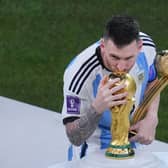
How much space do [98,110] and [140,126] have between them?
38 centimetres

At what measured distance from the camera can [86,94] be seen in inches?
129

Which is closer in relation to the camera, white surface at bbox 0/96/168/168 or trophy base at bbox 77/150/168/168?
trophy base at bbox 77/150/168/168

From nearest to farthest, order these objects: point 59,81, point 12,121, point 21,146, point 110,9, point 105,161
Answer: point 105,161, point 21,146, point 12,121, point 59,81, point 110,9

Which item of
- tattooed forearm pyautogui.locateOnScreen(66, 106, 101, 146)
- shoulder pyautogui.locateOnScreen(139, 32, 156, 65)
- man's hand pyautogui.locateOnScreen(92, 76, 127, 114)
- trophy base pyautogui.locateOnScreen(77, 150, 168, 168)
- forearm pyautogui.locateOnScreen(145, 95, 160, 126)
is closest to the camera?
man's hand pyautogui.locateOnScreen(92, 76, 127, 114)

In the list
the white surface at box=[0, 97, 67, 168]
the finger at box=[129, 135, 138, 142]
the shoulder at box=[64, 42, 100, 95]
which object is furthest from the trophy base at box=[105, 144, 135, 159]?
the white surface at box=[0, 97, 67, 168]

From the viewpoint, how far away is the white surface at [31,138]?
17.7 ft

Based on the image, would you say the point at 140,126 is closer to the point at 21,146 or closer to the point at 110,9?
the point at 21,146

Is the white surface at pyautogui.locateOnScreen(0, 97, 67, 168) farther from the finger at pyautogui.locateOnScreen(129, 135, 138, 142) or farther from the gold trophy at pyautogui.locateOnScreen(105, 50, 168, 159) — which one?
the gold trophy at pyautogui.locateOnScreen(105, 50, 168, 159)

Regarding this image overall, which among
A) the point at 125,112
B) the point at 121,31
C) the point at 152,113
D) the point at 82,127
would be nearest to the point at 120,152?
the point at 125,112

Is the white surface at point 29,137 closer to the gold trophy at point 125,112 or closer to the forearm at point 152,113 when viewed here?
the forearm at point 152,113

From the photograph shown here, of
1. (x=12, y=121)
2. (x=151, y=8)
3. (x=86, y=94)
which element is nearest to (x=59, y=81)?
(x=12, y=121)

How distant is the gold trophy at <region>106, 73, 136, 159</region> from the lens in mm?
2655

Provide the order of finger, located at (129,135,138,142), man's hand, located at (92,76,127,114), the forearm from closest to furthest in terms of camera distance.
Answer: man's hand, located at (92,76,127,114)
finger, located at (129,135,138,142)
the forearm

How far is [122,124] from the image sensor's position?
8.96 ft
